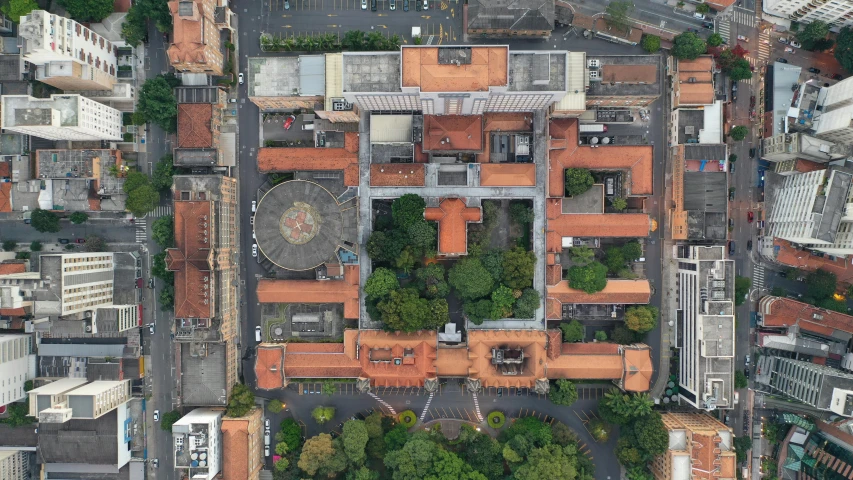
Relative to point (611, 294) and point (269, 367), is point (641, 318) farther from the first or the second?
point (269, 367)

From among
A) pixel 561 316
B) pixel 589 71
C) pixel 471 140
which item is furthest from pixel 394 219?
pixel 589 71

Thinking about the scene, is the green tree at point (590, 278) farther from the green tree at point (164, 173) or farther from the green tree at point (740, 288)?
the green tree at point (164, 173)

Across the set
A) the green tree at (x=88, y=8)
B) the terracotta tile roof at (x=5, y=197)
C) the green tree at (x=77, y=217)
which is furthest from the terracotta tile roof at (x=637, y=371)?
the terracotta tile roof at (x=5, y=197)

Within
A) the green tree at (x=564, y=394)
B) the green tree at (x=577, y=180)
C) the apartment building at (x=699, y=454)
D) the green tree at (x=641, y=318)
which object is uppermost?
the green tree at (x=577, y=180)

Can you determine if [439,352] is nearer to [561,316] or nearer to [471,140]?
[561,316]

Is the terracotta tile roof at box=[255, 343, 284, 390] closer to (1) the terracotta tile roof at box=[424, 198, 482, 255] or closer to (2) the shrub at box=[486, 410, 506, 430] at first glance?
(1) the terracotta tile roof at box=[424, 198, 482, 255]

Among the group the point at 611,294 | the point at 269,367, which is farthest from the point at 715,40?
the point at 269,367
